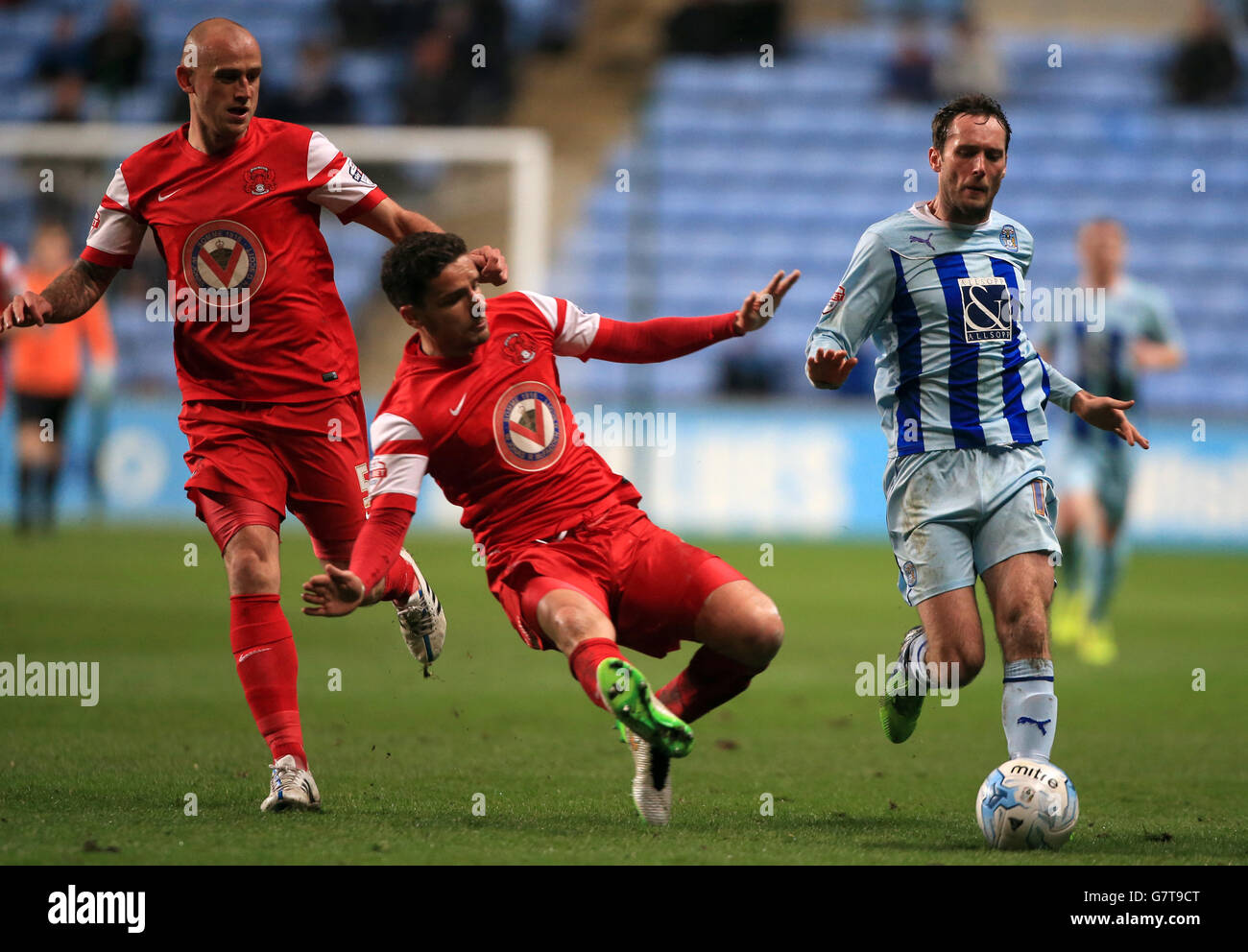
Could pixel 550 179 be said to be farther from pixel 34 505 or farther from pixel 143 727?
pixel 143 727

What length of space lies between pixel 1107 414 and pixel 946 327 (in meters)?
0.56

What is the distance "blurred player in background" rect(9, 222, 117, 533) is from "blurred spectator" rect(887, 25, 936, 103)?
33.6 ft

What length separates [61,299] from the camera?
17.0ft

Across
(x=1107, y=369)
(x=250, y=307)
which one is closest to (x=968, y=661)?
(x=250, y=307)

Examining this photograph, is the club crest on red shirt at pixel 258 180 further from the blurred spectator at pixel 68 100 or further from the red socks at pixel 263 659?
the blurred spectator at pixel 68 100

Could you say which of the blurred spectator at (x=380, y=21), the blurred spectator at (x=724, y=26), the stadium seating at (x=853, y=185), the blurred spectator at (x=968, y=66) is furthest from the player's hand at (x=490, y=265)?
the blurred spectator at (x=724, y=26)

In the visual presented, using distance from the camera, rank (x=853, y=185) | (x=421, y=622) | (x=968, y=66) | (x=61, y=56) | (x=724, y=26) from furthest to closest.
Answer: (x=724, y=26) < (x=853, y=185) < (x=968, y=66) < (x=61, y=56) < (x=421, y=622)

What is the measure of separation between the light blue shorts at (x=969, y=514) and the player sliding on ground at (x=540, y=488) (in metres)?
0.51

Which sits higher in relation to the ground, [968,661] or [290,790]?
[968,661]

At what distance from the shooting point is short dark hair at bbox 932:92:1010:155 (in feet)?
16.2

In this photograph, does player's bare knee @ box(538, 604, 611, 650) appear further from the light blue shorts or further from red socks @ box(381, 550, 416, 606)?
red socks @ box(381, 550, 416, 606)

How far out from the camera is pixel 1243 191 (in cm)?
1969

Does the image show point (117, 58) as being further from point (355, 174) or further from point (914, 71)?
point (355, 174)

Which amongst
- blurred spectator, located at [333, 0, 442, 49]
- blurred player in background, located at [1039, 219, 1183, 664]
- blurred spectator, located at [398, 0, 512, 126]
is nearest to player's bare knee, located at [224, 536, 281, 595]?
blurred player in background, located at [1039, 219, 1183, 664]
